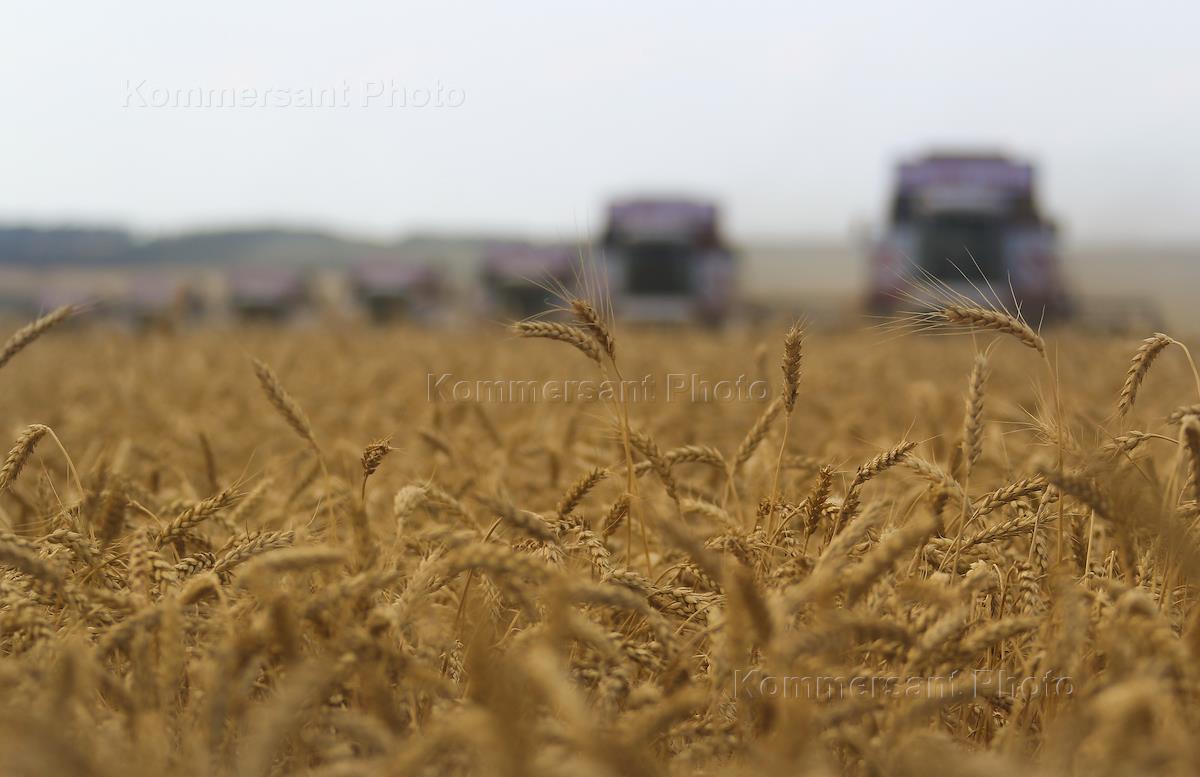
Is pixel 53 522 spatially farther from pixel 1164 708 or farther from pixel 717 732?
pixel 1164 708

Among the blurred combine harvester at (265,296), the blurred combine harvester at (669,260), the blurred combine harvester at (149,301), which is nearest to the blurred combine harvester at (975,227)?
the blurred combine harvester at (669,260)

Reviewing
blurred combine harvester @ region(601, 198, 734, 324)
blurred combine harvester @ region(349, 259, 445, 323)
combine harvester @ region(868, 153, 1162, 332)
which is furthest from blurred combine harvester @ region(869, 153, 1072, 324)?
blurred combine harvester @ region(349, 259, 445, 323)

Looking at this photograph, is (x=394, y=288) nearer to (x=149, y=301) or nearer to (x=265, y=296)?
(x=265, y=296)

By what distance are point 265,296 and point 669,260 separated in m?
14.5

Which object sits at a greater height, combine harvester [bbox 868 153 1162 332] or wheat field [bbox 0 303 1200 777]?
combine harvester [bbox 868 153 1162 332]

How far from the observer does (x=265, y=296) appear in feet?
105

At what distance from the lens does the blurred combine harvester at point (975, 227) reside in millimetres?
19422

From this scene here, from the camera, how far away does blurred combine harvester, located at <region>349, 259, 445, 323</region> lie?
102 ft

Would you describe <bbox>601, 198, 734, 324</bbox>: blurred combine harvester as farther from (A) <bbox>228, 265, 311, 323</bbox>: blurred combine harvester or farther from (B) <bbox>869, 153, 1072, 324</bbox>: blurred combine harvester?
(A) <bbox>228, 265, 311, 323</bbox>: blurred combine harvester

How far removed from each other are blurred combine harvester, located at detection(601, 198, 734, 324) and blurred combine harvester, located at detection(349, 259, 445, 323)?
8.79 metres

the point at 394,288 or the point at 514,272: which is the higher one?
the point at 514,272

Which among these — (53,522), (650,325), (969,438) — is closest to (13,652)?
(53,522)

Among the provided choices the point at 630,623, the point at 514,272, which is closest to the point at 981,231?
the point at 514,272

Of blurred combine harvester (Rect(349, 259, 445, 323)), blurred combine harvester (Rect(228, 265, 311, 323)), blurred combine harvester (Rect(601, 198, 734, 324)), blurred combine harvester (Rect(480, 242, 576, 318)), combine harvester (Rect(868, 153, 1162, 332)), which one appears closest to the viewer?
combine harvester (Rect(868, 153, 1162, 332))
